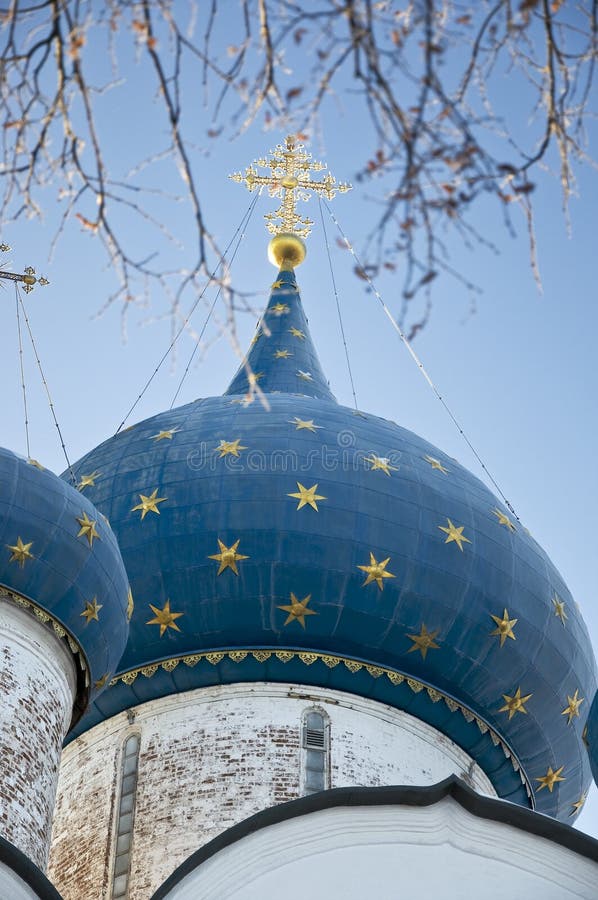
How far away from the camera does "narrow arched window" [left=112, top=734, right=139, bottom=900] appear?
426 inches

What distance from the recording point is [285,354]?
1545cm

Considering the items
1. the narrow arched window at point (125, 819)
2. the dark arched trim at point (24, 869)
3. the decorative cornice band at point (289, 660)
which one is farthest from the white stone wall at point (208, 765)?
the dark arched trim at point (24, 869)

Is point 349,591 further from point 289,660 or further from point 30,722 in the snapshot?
point 30,722


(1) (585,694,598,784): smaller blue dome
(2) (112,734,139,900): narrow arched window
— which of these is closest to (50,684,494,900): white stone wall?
(2) (112,734,139,900): narrow arched window

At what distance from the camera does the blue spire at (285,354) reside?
49.0 ft

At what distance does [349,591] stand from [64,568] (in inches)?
96.8

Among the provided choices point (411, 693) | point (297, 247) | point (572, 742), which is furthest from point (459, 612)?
point (297, 247)

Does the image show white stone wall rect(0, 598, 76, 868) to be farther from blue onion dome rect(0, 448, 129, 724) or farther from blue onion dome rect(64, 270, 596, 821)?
blue onion dome rect(64, 270, 596, 821)

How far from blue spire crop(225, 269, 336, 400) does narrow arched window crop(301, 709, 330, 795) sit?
377 centimetres

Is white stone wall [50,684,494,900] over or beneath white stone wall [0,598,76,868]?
over

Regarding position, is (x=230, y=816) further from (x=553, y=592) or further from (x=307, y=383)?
(x=307, y=383)

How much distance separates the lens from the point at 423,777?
11445 mm

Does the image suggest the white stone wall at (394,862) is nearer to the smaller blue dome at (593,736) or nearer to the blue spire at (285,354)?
the smaller blue dome at (593,736)

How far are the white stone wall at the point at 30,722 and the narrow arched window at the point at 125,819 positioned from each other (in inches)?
67.6
